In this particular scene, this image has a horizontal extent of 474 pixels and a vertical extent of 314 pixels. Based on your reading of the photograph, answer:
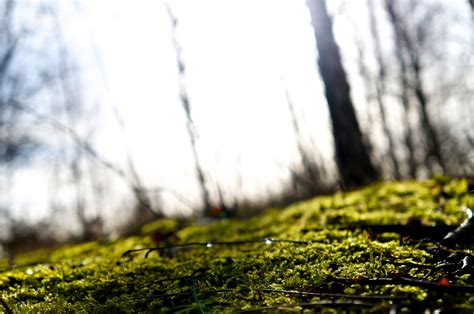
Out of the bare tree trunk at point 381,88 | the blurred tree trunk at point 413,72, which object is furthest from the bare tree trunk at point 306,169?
the blurred tree trunk at point 413,72

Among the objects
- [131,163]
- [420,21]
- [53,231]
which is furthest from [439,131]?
[53,231]

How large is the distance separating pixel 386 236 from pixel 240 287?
1341 millimetres

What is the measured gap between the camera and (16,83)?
14.4 meters

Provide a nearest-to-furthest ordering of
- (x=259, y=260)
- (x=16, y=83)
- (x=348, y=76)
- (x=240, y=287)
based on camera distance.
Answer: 1. (x=240, y=287)
2. (x=259, y=260)
3. (x=348, y=76)
4. (x=16, y=83)

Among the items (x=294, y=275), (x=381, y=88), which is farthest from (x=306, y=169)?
(x=294, y=275)

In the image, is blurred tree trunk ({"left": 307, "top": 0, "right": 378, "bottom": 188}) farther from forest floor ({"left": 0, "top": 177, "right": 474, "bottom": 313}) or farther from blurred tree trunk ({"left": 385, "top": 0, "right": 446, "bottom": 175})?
blurred tree trunk ({"left": 385, "top": 0, "right": 446, "bottom": 175})

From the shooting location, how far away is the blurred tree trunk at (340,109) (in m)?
5.68

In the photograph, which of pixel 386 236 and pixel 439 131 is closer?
pixel 386 236

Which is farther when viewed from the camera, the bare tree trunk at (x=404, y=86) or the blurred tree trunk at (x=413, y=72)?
the blurred tree trunk at (x=413, y=72)

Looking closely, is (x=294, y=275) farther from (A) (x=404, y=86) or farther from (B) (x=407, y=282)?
(A) (x=404, y=86)

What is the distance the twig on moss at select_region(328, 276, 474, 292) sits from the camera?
1369mm

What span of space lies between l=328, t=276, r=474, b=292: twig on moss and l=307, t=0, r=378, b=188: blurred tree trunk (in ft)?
14.2

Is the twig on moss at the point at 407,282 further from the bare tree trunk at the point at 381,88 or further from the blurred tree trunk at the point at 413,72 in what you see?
the blurred tree trunk at the point at 413,72

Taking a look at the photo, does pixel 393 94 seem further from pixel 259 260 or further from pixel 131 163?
pixel 259 260
